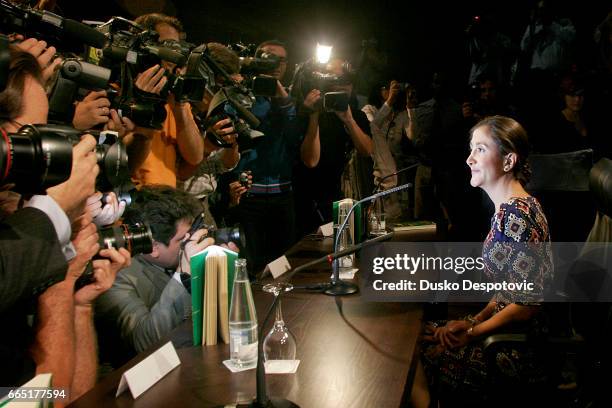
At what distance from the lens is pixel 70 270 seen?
122cm

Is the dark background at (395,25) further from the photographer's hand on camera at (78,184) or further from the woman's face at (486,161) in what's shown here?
the photographer's hand on camera at (78,184)

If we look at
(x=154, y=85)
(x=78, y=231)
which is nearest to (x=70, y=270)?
(x=78, y=231)

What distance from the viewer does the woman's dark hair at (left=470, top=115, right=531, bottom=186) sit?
6.22 ft

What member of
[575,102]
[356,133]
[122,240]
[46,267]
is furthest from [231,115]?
[575,102]

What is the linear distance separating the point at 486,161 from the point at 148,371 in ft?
4.53

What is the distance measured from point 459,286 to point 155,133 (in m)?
1.69

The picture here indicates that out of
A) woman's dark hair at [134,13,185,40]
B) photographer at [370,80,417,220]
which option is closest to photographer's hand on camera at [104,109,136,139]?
woman's dark hair at [134,13,185,40]

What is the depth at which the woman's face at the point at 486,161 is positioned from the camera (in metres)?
1.90

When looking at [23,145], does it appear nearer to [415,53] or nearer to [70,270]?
[70,270]

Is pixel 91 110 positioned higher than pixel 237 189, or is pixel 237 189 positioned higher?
pixel 91 110

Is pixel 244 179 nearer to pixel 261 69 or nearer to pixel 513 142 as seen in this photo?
pixel 261 69

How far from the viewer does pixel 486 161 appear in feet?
6.29

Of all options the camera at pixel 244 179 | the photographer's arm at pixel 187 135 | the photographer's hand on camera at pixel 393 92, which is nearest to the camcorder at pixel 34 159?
the photographer's arm at pixel 187 135

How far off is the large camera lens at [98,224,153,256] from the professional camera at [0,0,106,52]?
0.68 metres
